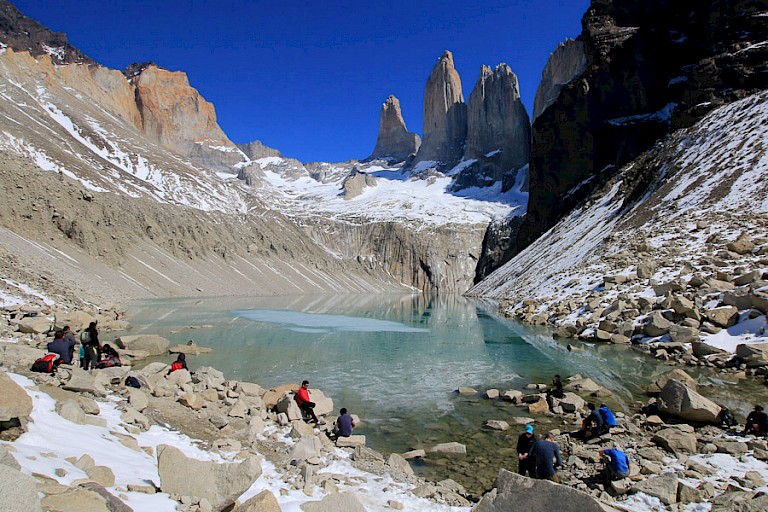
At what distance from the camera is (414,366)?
20.4 metres

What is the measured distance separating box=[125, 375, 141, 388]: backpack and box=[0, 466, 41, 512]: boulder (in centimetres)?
923

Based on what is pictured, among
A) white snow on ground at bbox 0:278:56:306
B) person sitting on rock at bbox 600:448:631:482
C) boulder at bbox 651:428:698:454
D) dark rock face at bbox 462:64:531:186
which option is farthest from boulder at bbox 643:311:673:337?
dark rock face at bbox 462:64:531:186

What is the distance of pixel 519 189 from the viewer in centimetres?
15325

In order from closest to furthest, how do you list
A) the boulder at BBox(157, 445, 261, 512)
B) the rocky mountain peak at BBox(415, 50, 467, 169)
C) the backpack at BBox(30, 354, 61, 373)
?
the boulder at BBox(157, 445, 261, 512)
the backpack at BBox(30, 354, 61, 373)
the rocky mountain peak at BBox(415, 50, 467, 169)

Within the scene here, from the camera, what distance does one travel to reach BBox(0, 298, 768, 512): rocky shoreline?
5.98 m

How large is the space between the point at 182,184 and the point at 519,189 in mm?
103647

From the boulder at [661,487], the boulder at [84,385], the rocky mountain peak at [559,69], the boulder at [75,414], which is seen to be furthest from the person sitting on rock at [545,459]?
the rocky mountain peak at [559,69]

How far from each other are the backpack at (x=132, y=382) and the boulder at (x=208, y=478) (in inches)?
276

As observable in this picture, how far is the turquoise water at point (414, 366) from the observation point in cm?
1182

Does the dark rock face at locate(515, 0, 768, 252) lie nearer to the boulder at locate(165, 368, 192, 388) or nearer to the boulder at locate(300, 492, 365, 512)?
the boulder at locate(165, 368, 192, 388)

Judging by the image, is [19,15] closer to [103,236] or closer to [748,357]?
[103,236]

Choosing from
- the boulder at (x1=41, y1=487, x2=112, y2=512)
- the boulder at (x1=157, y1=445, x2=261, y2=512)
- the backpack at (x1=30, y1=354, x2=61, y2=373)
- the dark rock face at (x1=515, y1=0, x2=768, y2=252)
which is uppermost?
the dark rock face at (x1=515, y1=0, x2=768, y2=252)

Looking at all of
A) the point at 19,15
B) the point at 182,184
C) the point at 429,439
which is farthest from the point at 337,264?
the point at 19,15

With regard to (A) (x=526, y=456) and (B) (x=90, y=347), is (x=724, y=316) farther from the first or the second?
(B) (x=90, y=347)
